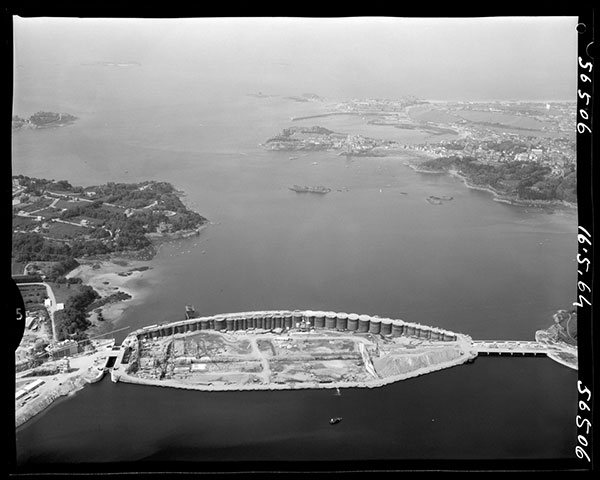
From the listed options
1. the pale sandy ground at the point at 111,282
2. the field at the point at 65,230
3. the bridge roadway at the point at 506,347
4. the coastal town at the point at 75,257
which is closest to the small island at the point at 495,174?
the bridge roadway at the point at 506,347

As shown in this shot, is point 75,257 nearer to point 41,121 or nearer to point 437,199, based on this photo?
point 41,121

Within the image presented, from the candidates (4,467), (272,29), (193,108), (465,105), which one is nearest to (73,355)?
(4,467)

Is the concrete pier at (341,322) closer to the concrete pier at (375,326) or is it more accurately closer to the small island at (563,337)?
the concrete pier at (375,326)

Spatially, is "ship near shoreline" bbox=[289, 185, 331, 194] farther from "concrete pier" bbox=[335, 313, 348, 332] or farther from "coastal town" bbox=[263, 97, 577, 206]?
"concrete pier" bbox=[335, 313, 348, 332]
